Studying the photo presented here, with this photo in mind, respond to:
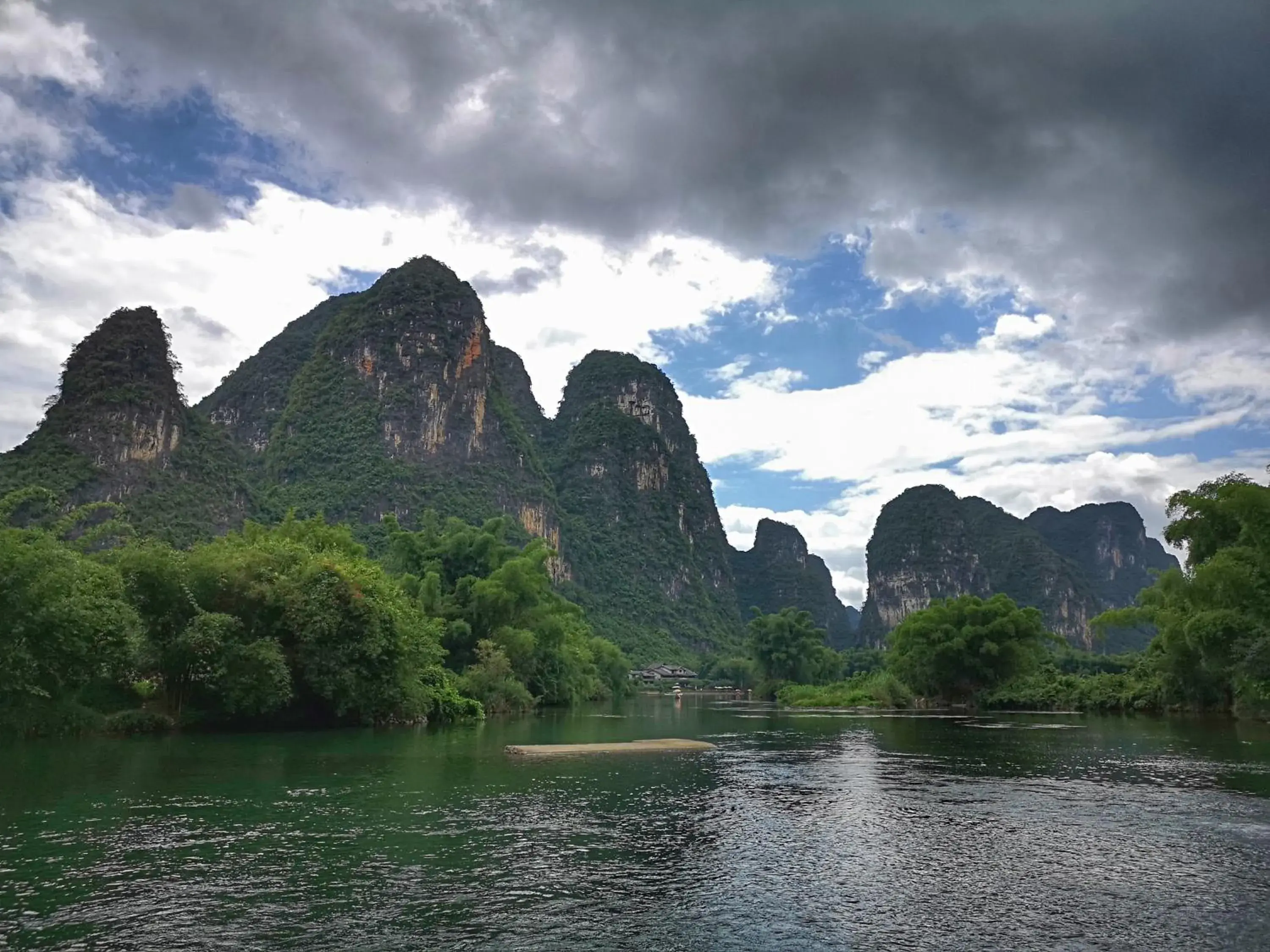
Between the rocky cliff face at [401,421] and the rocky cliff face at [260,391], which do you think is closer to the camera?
the rocky cliff face at [401,421]

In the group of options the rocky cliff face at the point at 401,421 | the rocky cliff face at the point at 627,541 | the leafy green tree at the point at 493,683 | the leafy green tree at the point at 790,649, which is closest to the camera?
the leafy green tree at the point at 493,683

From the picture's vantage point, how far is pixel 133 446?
96438 millimetres

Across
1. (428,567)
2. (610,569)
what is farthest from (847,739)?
(610,569)

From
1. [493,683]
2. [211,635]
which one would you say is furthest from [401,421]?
[211,635]

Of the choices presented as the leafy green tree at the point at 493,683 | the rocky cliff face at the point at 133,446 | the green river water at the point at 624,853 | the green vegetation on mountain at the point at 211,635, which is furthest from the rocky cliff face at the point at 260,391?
the green river water at the point at 624,853

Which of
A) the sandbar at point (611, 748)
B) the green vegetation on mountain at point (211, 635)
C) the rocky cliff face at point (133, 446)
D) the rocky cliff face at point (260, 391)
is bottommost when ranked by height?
the sandbar at point (611, 748)

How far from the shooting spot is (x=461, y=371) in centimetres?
14788

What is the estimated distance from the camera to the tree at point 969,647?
63.6 m

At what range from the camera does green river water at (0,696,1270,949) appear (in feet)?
28.2

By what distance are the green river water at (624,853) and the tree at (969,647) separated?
40.7 metres

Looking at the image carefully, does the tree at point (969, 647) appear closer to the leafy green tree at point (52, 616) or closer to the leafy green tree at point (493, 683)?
the leafy green tree at point (493, 683)

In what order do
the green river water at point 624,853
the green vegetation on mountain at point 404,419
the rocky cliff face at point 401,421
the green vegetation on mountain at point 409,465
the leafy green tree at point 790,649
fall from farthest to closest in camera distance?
1. the rocky cliff face at point 401,421
2. the green vegetation on mountain at point 404,419
3. the leafy green tree at point 790,649
4. the green vegetation on mountain at point 409,465
5. the green river water at point 624,853

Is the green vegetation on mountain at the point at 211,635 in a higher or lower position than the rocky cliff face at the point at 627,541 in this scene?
lower

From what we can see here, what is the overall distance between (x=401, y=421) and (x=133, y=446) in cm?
4654
